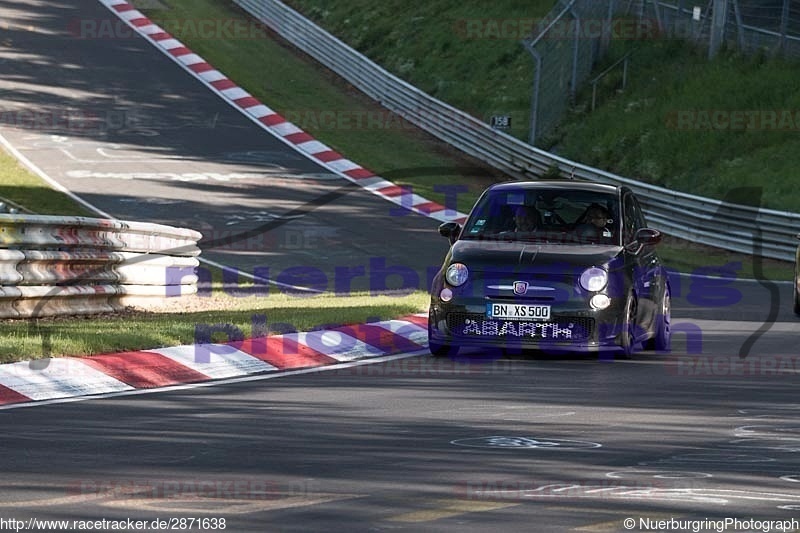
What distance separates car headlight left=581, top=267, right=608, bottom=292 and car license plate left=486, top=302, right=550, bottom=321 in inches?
15.5

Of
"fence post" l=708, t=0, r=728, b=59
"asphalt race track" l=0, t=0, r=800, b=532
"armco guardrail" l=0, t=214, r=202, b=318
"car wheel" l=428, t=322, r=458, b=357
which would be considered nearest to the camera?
"asphalt race track" l=0, t=0, r=800, b=532

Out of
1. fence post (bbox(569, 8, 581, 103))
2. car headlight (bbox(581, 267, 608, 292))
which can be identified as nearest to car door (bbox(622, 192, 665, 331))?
car headlight (bbox(581, 267, 608, 292))

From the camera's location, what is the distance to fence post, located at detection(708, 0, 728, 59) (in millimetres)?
37031

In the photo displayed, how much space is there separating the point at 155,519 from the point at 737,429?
14.4 ft

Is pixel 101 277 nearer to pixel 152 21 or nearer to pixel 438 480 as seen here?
pixel 438 480

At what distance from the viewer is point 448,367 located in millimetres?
13125

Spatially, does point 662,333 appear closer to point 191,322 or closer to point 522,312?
point 522,312

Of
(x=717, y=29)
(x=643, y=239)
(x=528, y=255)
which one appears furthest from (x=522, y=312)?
(x=717, y=29)

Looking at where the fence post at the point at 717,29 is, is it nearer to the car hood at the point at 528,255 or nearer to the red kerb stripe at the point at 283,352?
the car hood at the point at 528,255

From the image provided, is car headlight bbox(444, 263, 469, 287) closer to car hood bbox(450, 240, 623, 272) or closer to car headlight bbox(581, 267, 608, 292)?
car hood bbox(450, 240, 623, 272)

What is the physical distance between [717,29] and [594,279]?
25.5 metres

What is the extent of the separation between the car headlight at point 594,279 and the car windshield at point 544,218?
2.81ft

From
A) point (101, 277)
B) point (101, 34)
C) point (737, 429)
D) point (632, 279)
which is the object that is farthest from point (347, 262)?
point (101, 34)

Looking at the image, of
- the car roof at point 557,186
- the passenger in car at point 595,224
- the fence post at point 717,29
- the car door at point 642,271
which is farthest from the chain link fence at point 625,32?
the passenger in car at point 595,224
